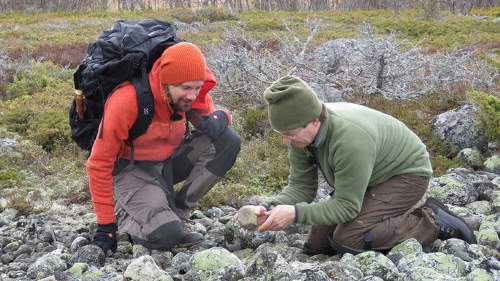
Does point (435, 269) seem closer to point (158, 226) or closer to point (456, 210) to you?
point (456, 210)

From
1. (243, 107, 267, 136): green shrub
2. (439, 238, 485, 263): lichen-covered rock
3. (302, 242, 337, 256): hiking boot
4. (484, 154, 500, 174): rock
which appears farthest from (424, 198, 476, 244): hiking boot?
(243, 107, 267, 136): green shrub

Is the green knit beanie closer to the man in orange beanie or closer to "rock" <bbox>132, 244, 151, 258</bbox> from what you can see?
the man in orange beanie

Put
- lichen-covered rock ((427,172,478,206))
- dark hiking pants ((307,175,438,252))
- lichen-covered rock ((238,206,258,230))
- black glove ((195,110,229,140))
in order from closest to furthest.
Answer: lichen-covered rock ((238,206,258,230)) → dark hiking pants ((307,175,438,252)) → black glove ((195,110,229,140)) → lichen-covered rock ((427,172,478,206))

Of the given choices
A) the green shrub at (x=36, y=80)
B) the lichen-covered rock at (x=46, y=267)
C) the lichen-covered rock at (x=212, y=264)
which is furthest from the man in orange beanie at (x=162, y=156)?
the green shrub at (x=36, y=80)

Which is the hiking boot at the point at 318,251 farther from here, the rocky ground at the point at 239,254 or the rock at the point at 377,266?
the rock at the point at 377,266

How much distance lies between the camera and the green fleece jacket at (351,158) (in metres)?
3.60

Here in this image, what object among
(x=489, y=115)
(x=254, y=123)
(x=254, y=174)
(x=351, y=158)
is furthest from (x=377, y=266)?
(x=254, y=123)

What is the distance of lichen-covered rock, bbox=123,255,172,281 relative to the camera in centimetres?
331

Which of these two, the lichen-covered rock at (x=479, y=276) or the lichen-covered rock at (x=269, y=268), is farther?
the lichen-covered rock at (x=479, y=276)

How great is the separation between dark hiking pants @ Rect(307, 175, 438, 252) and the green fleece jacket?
0.24 ft

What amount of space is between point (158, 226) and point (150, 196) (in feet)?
0.92

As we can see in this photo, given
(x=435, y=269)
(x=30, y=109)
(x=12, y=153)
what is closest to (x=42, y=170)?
(x=12, y=153)

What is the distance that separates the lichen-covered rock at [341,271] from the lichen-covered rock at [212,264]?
48 cm

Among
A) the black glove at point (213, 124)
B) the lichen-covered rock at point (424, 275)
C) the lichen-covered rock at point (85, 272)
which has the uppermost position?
the black glove at point (213, 124)
